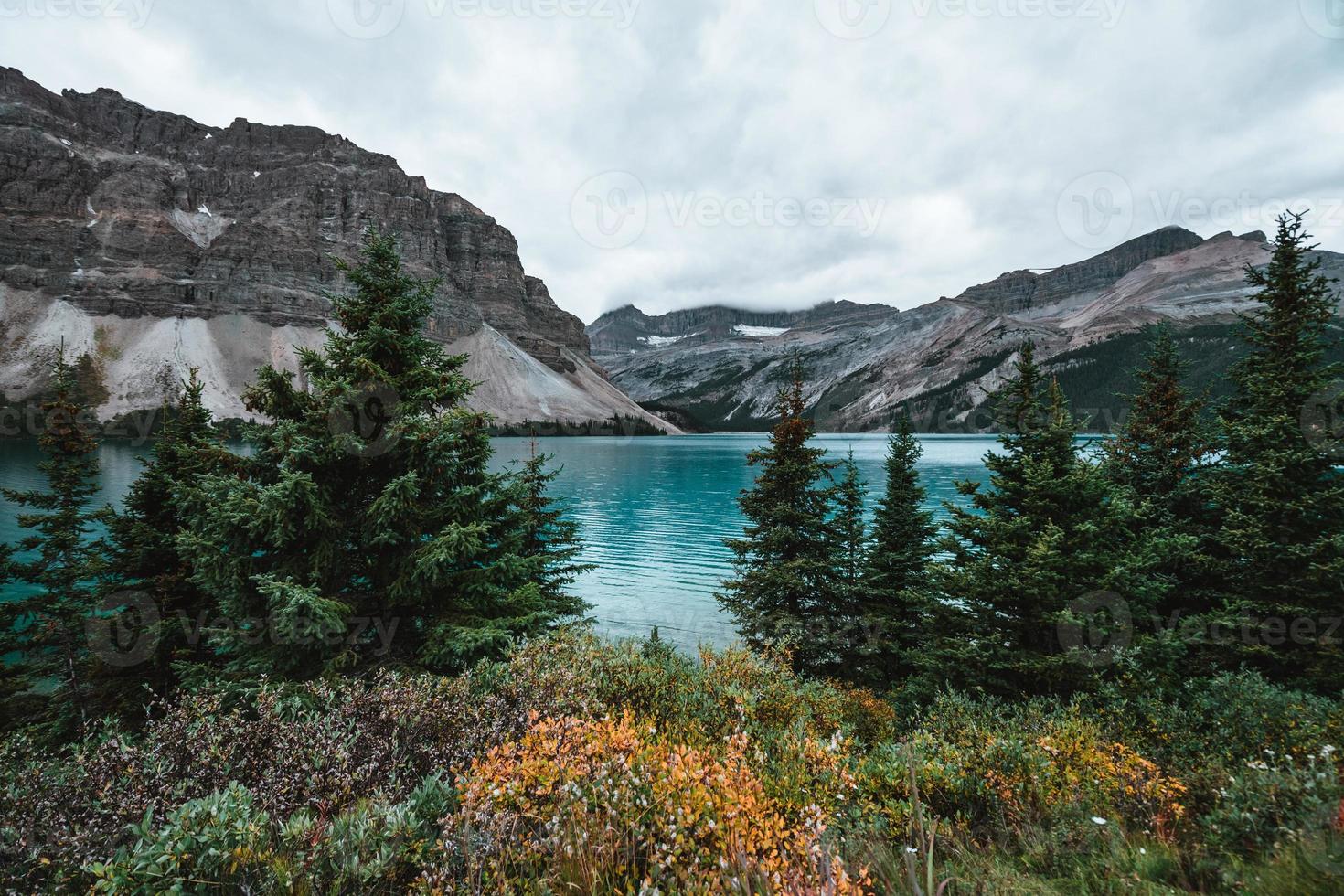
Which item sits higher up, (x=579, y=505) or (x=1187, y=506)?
(x=1187, y=506)

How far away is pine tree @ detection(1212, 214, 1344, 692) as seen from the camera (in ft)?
40.9

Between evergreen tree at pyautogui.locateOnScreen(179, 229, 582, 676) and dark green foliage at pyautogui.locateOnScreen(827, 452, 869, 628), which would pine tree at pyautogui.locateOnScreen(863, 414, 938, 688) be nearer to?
dark green foliage at pyautogui.locateOnScreen(827, 452, 869, 628)

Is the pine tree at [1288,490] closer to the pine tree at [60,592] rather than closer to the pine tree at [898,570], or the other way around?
the pine tree at [898,570]

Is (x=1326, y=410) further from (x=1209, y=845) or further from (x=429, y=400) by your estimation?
(x=429, y=400)

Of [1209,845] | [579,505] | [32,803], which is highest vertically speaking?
[32,803]

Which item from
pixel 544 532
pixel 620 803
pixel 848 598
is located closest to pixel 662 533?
pixel 544 532

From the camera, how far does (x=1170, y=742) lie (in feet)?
29.9

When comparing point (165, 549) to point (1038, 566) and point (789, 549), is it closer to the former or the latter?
point (789, 549)

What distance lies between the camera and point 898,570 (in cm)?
1953

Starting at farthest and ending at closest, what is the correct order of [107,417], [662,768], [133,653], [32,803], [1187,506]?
[107,417] → [1187,506] → [133,653] → [662,768] → [32,803]

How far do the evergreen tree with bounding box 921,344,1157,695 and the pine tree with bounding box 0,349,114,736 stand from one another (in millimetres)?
22548

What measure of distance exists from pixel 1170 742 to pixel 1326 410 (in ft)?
37.0

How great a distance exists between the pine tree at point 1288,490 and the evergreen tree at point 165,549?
26.3 meters

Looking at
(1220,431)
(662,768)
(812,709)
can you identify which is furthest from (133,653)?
(1220,431)
